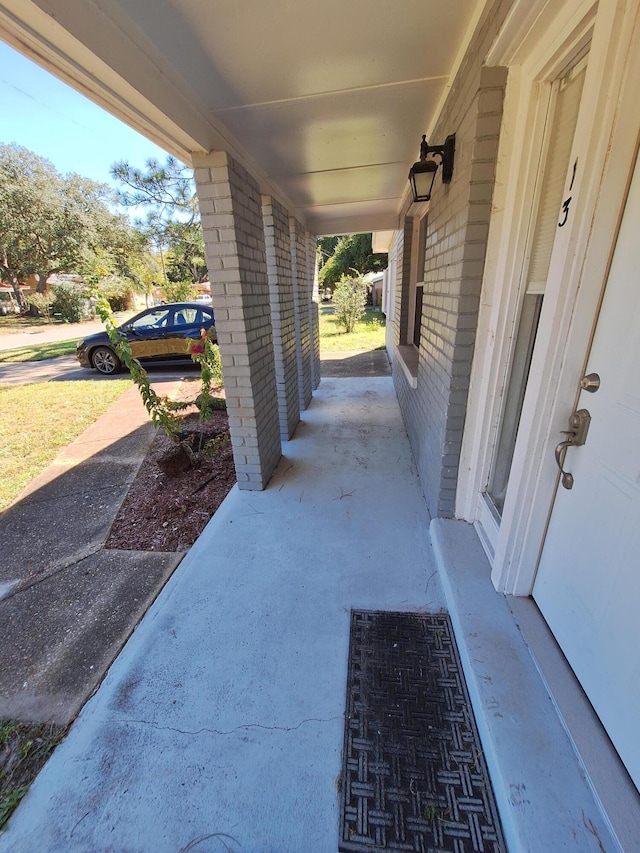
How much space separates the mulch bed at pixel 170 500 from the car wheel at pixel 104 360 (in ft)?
16.1

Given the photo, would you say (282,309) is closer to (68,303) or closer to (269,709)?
(269,709)

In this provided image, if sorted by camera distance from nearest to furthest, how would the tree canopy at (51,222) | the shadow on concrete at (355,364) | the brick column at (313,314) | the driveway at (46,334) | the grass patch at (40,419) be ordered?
the grass patch at (40,419) < the brick column at (313,314) < the shadow on concrete at (355,364) < the driveway at (46,334) < the tree canopy at (51,222)

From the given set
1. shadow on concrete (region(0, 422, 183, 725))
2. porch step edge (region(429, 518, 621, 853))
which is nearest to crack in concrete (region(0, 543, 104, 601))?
shadow on concrete (region(0, 422, 183, 725))

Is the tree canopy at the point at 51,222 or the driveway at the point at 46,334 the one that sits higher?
the tree canopy at the point at 51,222

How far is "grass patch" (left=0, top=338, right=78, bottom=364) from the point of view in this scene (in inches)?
399

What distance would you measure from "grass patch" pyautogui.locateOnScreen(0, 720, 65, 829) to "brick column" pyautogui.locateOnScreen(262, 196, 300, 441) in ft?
9.00

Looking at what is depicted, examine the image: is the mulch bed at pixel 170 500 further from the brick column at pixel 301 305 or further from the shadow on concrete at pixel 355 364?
the shadow on concrete at pixel 355 364

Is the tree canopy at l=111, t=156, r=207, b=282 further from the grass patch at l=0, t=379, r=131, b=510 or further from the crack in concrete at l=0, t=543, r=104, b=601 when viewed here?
the crack in concrete at l=0, t=543, r=104, b=601

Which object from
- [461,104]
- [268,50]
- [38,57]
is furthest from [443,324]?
[38,57]

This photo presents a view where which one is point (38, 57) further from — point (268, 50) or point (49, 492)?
point (49, 492)

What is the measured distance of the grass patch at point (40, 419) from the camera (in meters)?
3.66

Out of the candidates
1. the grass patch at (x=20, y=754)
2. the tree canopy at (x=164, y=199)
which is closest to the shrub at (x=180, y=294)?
the tree canopy at (x=164, y=199)

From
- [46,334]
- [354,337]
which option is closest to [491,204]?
[354,337]

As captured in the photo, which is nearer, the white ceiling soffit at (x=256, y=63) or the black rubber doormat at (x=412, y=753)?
the black rubber doormat at (x=412, y=753)
